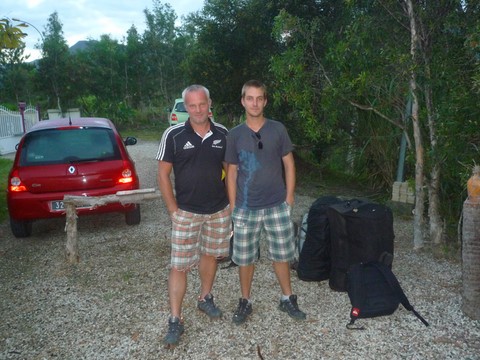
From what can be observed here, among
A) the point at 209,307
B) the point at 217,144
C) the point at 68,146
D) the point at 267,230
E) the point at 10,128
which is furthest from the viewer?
the point at 10,128

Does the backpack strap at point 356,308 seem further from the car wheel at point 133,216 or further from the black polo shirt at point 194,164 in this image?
the car wheel at point 133,216

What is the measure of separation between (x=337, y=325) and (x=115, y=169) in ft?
11.6

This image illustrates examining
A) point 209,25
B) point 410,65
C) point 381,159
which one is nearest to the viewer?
Answer: point 410,65

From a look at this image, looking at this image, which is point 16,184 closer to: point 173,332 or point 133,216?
point 133,216

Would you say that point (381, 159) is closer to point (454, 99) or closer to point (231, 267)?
point (454, 99)

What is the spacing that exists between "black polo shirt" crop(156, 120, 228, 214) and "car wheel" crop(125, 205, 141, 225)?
3129 mm

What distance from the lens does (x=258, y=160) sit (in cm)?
325

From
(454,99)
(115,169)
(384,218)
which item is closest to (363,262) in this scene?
(384,218)

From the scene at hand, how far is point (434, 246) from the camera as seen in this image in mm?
4914

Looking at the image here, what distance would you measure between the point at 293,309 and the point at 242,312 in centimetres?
44

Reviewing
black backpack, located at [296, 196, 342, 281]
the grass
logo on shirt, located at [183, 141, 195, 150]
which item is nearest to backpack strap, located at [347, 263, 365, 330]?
black backpack, located at [296, 196, 342, 281]

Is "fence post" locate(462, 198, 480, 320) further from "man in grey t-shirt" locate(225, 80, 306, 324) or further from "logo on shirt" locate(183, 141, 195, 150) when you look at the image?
"logo on shirt" locate(183, 141, 195, 150)

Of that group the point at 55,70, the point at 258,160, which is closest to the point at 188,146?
the point at 258,160

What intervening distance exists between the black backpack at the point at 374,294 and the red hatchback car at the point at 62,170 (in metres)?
3.40
